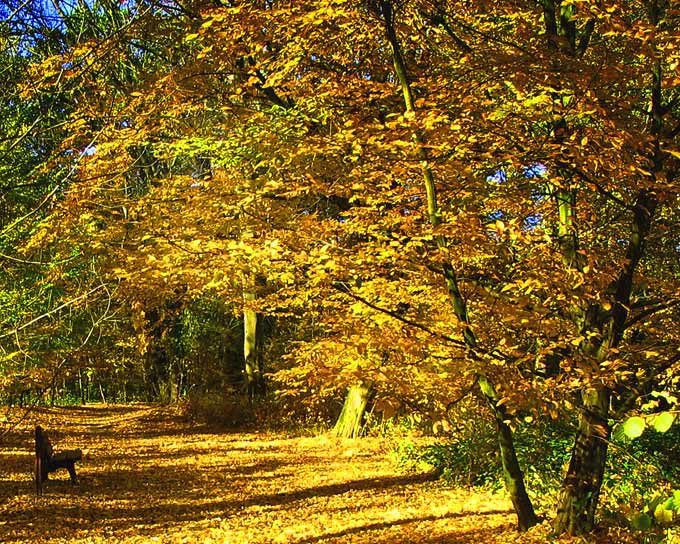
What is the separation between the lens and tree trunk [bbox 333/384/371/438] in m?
14.0

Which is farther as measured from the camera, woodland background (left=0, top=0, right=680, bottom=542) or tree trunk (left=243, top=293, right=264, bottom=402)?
tree trunk (left=243, top=293, right=264, bottom=402)

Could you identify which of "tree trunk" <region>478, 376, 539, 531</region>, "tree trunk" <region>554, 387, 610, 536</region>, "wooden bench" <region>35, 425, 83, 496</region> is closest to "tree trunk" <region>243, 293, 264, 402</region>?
"wooden bench" <region>35, 425, 83, 496</region>

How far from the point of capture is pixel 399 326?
5902 millimetres

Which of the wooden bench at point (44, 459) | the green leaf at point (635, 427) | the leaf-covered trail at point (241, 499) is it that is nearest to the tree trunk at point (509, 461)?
the leaf-covered trail at point (241, 499)

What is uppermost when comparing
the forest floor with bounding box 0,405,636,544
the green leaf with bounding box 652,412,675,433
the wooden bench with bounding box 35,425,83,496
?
the green leaf with bounding box 652,412,675,433

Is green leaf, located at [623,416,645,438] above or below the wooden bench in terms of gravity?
above

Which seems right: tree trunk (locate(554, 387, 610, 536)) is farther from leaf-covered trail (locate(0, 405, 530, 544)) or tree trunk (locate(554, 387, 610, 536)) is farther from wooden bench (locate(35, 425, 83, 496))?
wooden bench (locate(35, 425, 83, 496))

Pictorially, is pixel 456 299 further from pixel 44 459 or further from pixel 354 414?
pixel 354 414

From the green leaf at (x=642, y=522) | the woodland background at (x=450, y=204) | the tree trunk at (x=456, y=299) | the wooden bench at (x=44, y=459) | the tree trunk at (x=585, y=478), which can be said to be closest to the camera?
the green leaf at (x=642, y=522)

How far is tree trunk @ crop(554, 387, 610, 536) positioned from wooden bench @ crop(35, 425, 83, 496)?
256 inches

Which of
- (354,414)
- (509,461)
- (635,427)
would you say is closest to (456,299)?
(509,461)

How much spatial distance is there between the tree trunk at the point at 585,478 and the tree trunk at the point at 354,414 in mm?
8617

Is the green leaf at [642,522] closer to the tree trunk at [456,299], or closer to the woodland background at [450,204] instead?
the woodland background at [450,204]

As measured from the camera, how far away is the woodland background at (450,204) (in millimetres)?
4871
